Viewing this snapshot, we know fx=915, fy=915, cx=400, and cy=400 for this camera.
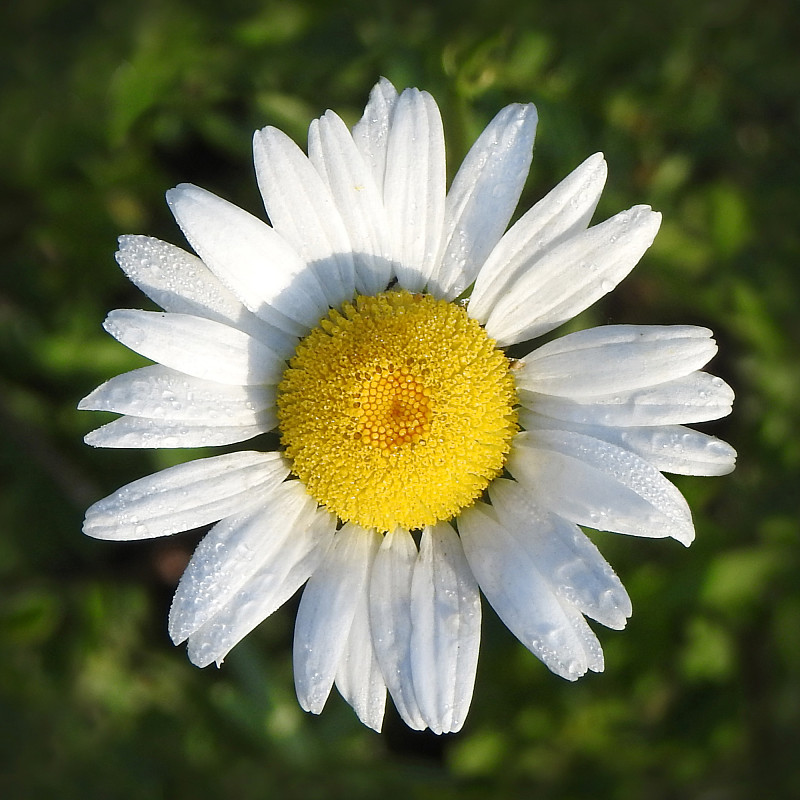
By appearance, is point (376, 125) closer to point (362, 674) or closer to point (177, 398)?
point (177, 398)

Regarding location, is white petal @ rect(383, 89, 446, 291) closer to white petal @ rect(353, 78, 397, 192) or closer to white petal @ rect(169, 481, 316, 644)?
white petal @ rect(353, 78, 397, 192)

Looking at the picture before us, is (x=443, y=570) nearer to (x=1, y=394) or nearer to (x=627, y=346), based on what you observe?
(x=627, y=346)

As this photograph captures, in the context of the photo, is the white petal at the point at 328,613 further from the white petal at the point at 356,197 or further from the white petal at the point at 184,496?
the white petal at the point at 356,197

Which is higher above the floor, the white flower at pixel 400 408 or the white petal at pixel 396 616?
the white flower at pixel 400 408

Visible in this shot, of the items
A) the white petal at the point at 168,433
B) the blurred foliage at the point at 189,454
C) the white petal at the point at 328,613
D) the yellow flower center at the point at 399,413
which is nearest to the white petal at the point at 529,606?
the yellow flower center at the point at 399,413

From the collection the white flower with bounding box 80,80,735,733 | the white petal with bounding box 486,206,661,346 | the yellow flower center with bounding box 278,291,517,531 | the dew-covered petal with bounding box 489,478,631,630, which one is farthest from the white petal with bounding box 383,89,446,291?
the dew-covered petal with bounding box 489,478,631,630

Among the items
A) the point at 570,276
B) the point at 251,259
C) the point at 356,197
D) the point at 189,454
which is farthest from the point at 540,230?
the point at 189,454
